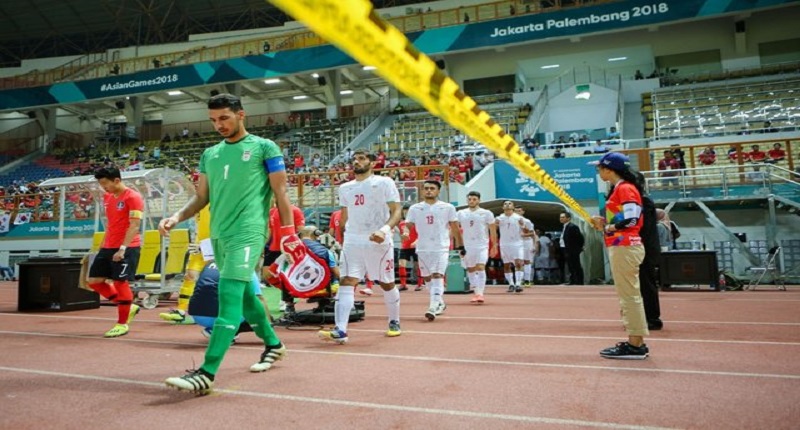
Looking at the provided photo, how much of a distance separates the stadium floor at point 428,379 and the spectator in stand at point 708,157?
10522 mm

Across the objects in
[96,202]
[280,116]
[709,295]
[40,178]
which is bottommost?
[709,295]

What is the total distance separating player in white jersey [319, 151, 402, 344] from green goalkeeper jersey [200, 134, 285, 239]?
1.78 m

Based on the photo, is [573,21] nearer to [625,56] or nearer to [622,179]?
[625,56]

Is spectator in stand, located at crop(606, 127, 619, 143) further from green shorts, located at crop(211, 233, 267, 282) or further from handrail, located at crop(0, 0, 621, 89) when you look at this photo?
green shorts, located at crop(211, 233, 267, 282)

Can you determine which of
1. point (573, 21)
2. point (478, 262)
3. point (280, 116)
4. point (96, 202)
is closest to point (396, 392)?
point (478, 262)

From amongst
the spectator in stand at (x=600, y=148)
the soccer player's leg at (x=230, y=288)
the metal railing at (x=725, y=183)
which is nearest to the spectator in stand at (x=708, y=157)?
the metal railing at (x=725, y=183)

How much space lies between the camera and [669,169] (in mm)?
15141

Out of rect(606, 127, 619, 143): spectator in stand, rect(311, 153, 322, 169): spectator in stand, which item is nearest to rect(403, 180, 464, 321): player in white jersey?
rect(311, 153, 322, 169): spectator in stand

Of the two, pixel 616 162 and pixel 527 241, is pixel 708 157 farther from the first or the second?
pixel 616 162

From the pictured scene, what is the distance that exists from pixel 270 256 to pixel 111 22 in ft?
129

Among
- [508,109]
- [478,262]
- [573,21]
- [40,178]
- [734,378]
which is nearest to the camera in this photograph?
[734,378]

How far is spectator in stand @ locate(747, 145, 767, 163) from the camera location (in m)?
15.5

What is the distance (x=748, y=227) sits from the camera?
14656 mm

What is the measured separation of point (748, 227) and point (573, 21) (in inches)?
593
